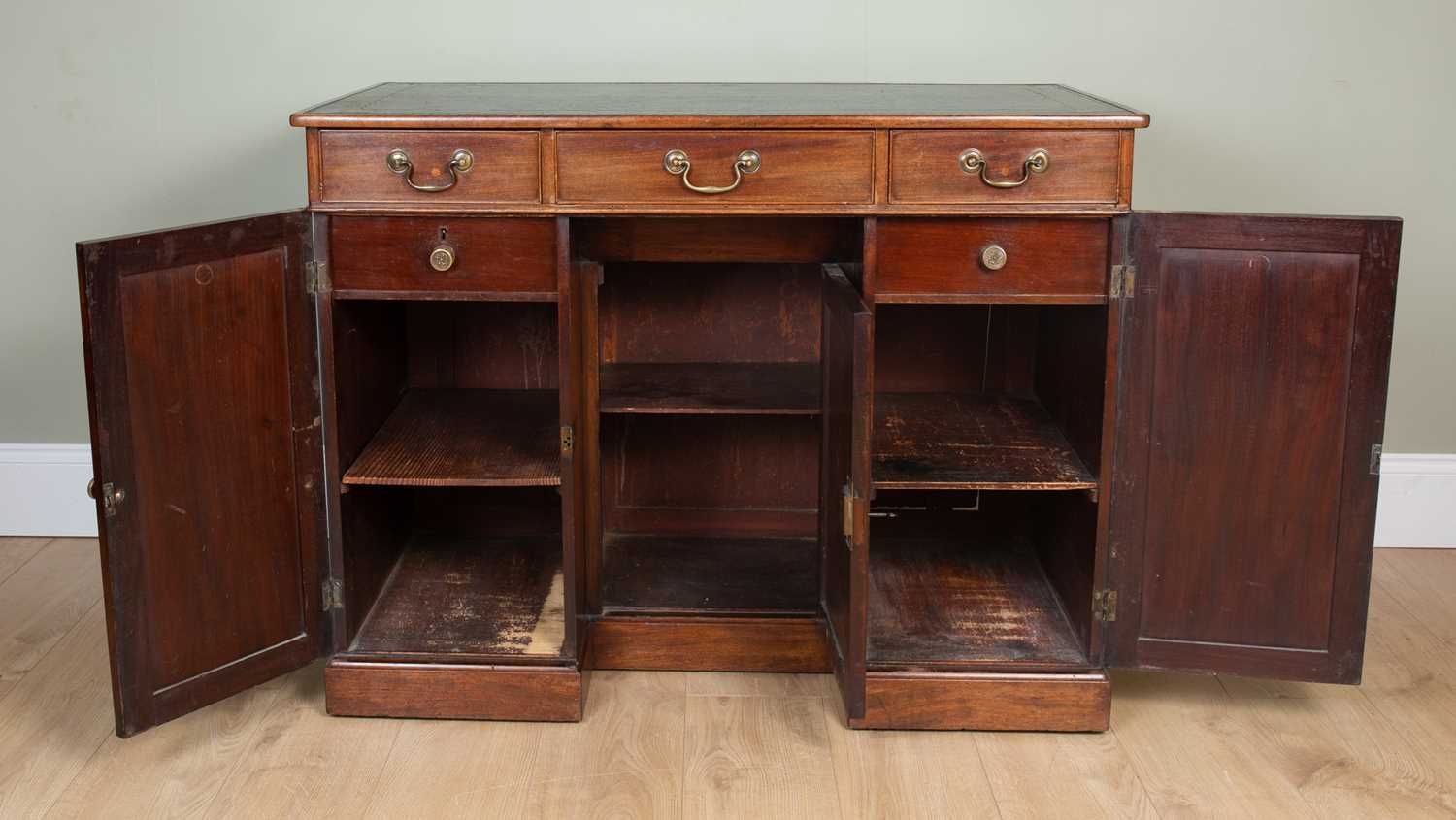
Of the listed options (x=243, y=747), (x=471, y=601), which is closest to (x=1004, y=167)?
(x=471, y=601)

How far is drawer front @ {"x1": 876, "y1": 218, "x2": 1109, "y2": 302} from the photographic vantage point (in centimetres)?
260

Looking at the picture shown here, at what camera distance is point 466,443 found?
2.93 m

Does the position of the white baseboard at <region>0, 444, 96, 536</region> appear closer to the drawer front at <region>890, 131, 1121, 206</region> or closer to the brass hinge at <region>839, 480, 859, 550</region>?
the brass hinge at <region>839, 480, 859, 550</region>

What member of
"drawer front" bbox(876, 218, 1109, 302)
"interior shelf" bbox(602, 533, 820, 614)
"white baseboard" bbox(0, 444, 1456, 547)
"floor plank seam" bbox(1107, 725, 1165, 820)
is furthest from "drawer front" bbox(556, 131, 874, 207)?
"white baseboard" bbox(0, 444, 1456, 547)

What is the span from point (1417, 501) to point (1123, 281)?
1.54 metres

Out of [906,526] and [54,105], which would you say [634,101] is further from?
[54,105]

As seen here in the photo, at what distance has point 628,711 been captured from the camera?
2865mm

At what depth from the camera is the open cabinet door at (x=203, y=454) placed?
244 cm

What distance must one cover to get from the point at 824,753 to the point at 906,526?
83cm

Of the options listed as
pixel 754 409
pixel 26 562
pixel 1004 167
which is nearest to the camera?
pixel 1004 167

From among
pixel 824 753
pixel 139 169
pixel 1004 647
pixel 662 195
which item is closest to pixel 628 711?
pixel 824 753

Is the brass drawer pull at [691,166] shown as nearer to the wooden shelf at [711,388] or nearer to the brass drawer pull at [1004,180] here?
the brass drawer pull at [1004,180]

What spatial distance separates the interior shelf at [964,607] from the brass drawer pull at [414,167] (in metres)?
1.13

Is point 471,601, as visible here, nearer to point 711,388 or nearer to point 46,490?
point 711,388
